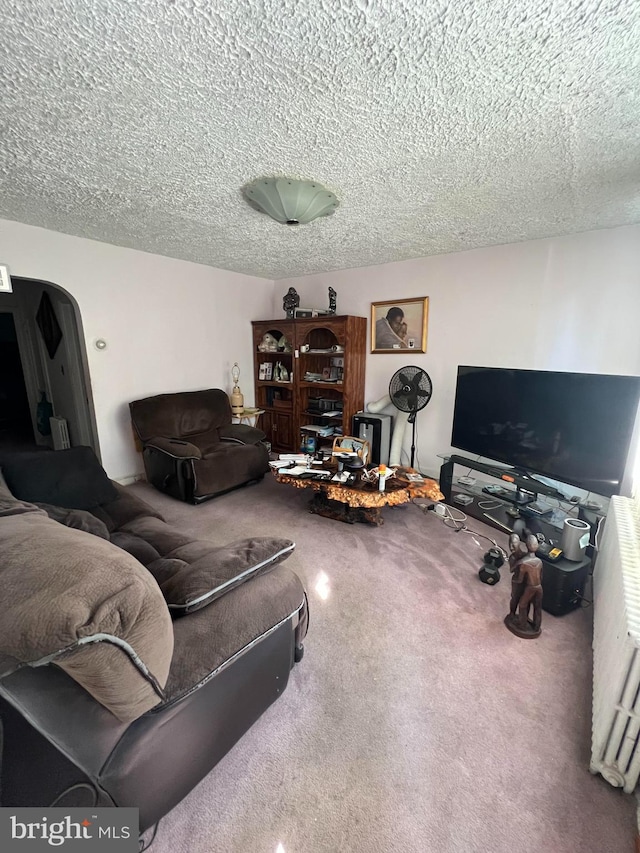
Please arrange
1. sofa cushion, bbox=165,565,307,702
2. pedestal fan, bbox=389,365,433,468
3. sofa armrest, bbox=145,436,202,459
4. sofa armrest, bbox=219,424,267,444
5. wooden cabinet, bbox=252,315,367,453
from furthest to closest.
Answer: wooden cabinet, bbox=252,315,367,453 → sofa armrest, bbox=219,424,267,444 → pedestal fan, bbox=389,365,433,468 → sofa armrest, bbox=145,436,202,459 → sofa cushion, bbox=165,565,307,702

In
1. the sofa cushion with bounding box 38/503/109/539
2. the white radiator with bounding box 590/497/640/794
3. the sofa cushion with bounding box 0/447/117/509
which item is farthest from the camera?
the sofa cushion with bounding box 0/447/117/509

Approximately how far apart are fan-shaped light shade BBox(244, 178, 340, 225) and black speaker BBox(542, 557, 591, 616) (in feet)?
7.64

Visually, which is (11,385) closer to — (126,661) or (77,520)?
(77,520)

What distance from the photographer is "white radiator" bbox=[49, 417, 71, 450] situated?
165 inches

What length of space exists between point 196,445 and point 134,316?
1.39m

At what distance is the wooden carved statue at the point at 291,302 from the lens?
425 cm

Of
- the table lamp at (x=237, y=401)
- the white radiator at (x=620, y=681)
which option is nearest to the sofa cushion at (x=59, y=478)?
the table lamp at (x=237, y=401)

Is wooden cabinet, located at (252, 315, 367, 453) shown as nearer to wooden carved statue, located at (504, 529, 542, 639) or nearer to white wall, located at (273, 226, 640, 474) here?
white wall, located at (273, 226, 640, 474)

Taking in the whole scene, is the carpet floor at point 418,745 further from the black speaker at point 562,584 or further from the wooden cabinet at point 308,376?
the wooden cabinet at point 308,376

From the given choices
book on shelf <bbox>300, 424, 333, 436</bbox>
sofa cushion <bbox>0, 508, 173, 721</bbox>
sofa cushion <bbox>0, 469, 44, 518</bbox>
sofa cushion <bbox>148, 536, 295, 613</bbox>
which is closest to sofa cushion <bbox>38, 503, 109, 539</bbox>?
sofa cushion <bbox>0, 469, 44, 518</bbox>

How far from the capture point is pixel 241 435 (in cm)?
374

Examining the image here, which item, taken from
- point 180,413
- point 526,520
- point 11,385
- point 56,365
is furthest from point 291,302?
point 11,385

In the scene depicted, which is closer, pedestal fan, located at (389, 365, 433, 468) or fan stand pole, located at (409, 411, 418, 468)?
pedestal fan, located at (389, 365, 433, 468)

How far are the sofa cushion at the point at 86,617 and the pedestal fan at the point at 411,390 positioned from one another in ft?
9.52
